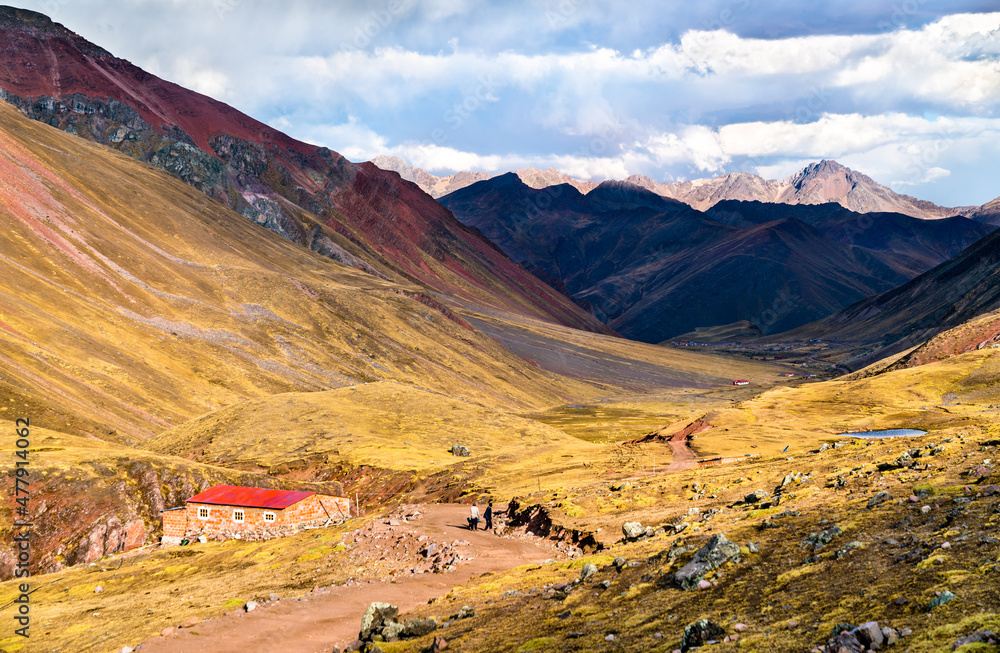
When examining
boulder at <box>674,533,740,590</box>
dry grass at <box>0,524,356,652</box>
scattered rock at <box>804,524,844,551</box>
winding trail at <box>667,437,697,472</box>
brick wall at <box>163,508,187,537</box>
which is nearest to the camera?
A: boulder at <box>674,533,740,590</box>

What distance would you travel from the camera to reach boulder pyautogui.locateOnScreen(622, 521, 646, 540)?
121 ft

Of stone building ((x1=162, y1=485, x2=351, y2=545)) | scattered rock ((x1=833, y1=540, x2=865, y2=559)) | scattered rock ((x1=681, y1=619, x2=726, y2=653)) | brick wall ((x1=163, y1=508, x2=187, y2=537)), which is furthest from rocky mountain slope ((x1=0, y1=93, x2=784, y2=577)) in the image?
scattered rock ((x1=833, y1=540, x2=865, y2=559))

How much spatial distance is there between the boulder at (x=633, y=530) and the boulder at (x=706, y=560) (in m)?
12.2

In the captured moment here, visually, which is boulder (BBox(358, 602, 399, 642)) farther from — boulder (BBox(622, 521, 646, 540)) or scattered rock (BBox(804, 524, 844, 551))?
scattered rock (BBox(804, 524, 844, 551))

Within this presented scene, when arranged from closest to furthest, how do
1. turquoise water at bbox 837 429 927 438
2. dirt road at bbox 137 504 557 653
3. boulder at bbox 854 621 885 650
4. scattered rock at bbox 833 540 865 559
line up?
boulder at bbox 854 621 885 650 < scattered rock at bbox 833 540 865 559 < dirt road at bbox 137 504 557 653 < turquoise water at bbox 837 429 927 438

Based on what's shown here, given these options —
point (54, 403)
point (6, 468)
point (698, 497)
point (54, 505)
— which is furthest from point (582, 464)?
point (54, 403)

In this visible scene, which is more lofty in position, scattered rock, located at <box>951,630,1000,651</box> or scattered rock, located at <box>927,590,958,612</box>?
scattered rock, located at <box>951,630,1000,651</box>

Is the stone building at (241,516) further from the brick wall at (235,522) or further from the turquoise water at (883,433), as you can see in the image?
the turquoise water at (883,433)

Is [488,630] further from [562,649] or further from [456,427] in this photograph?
[456,427]

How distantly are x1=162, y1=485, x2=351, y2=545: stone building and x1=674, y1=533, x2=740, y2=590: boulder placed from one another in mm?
41669

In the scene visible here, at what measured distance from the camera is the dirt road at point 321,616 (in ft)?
92.7

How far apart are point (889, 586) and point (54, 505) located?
63133 millimetres

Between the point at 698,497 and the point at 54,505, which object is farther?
the point at 54,505

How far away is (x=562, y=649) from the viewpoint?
19.6 metres
